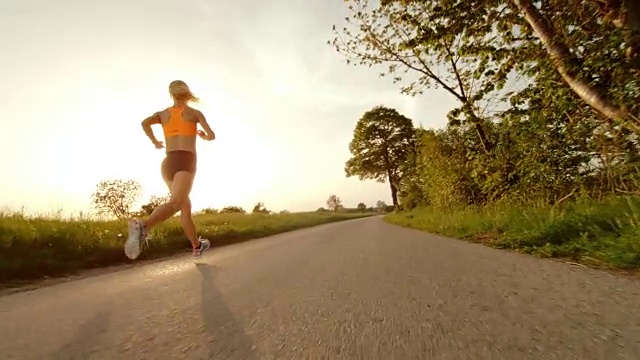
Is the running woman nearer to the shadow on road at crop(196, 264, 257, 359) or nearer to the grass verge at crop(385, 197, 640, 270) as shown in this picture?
the shadow on road at crop(196, 264, 257, 359)

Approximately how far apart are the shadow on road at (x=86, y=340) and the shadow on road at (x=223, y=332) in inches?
21.8

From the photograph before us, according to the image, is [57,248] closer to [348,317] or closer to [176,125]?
[176,125]

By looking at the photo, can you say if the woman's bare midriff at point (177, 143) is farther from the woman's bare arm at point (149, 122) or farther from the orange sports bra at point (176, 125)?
the woman's bare arm at point (149, 122)

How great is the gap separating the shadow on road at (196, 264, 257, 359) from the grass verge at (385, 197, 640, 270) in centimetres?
353

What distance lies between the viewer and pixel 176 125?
5.09 m

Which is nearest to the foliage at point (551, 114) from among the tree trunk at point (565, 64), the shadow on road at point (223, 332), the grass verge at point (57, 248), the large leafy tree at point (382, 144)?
the tree trunk at point (565, 64)

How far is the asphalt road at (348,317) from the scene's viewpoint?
1632 mm

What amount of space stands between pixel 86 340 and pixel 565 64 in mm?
7683

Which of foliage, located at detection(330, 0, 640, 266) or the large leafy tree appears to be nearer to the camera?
foliage, located at detection(330, 0, 640, 266)

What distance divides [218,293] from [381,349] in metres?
1.85

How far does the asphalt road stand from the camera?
1.63 m

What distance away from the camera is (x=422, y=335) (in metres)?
1.77

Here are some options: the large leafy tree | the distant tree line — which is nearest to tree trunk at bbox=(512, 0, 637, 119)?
the distant tree line

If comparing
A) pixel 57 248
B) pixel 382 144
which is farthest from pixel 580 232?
pixel 382 144
